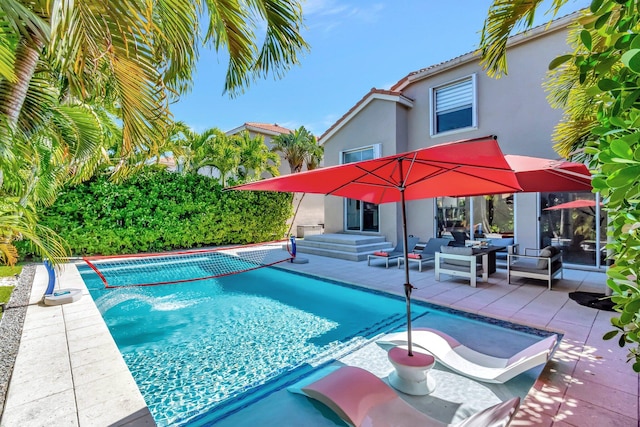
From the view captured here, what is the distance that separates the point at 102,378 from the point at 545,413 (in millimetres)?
5894

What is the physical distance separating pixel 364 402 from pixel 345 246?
11630 mm

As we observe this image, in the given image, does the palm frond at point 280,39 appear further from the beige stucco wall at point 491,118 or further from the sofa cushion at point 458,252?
the beige stucco wall at point 491,118

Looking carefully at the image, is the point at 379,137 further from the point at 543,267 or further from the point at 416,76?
the point at 543,267

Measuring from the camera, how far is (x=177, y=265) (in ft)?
48.3

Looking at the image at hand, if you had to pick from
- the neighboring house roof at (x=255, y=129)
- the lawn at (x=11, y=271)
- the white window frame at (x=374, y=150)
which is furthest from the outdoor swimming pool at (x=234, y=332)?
the neighboring house roof at (x=255, y=129)

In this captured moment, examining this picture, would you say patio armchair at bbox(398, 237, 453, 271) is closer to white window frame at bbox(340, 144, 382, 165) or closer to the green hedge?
white window frame at bbox(340, 144, 382, 165)

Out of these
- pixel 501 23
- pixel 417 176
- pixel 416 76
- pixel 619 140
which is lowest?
pixel 619 140

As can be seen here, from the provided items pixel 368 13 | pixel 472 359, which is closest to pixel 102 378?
pixel 472 359

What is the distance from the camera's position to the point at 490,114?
13.6 metres

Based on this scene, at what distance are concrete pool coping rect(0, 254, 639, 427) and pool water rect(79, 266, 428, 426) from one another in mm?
734

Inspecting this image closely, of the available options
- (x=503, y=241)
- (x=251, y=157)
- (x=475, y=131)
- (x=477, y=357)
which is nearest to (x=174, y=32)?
(x=477, y=357)

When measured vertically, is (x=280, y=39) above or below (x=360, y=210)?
above

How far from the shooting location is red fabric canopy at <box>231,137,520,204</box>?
3.74 meters

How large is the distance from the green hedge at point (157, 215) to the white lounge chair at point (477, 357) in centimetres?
1459
